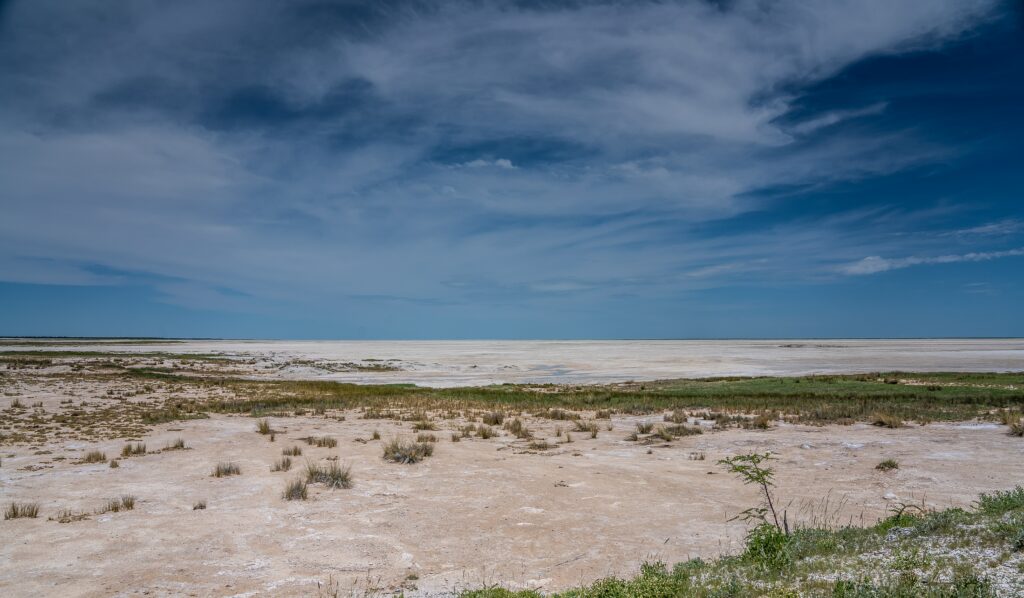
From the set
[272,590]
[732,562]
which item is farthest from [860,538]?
[272,590]

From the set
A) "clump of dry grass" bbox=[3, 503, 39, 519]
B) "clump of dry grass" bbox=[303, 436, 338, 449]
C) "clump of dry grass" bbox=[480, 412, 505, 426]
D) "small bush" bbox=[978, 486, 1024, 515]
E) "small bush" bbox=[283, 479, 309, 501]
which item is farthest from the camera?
"clump of dry grass" bbox=[480, 412, 505, 426]

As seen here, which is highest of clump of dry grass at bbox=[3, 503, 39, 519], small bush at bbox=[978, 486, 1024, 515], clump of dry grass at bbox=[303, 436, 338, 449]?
small bush at bbox=[978, 486, 1024, 515]

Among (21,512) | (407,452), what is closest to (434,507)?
(407,452)

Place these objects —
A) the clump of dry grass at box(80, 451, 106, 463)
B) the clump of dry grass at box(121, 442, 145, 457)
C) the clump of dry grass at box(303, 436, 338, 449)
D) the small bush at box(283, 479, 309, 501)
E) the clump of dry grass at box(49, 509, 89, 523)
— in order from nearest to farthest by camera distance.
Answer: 1. the clump of dry grass at box(49, 509, 89, 523)
2. the small bush at box(283, 479, 309, 501)
3. the clump of dry grass at box(80, 451, 106, 463)
4. the clump of dry grass at box(121, 442, 145, 457)
5. the clump of dry grass at box(303, 436, 338, 449)

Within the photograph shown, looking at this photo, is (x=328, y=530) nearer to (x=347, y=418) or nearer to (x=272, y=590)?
(x=272, y=590)

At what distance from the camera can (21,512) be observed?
10.3 metres

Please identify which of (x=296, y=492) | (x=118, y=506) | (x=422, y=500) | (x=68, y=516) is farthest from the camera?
(x=422, y=500)

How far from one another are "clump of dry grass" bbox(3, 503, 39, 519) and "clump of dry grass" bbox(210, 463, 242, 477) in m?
3.56

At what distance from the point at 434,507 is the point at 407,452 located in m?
4.30

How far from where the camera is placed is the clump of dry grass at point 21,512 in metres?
10.2

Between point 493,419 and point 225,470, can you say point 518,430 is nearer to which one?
point 493,419

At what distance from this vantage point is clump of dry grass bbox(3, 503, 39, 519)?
10164 millimetres

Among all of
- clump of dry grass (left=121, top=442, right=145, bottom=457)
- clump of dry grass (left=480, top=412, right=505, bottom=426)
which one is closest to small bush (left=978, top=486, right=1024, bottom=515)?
clump of dry grass (left=480, top=412, right=505, bottom=426)

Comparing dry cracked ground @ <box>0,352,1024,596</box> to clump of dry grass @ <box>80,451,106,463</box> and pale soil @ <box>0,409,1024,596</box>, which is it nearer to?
pale soil @ <box>0,409,1024,596</box>
